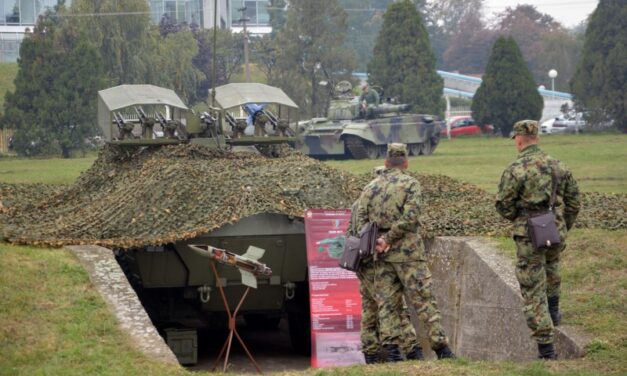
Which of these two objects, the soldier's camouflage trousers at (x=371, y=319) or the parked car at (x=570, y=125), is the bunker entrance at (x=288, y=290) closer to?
the soldier's camouflage trousers at (x=371, y=319)

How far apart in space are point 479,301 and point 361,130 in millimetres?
26529

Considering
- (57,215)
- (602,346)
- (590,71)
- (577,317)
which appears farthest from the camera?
(590,71)

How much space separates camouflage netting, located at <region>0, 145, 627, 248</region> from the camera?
12211 millimetres

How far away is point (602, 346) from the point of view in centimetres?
919

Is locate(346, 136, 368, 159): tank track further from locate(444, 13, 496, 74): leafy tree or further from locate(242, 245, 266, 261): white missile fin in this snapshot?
locate(444, 13, 496, 74): leafy tree

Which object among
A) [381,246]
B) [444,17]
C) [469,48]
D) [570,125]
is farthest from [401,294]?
[444,17]

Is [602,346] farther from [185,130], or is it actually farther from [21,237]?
[185,130]

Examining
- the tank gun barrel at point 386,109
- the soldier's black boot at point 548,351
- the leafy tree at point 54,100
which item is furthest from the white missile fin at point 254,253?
the leafy tree at point 54,100

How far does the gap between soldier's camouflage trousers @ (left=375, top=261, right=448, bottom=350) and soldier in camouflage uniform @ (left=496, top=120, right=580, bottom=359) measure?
672 mm

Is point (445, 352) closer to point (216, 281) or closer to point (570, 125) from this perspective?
point (216, 281)

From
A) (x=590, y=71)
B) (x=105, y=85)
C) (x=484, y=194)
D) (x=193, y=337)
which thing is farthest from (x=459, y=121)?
(x=193, y=337)

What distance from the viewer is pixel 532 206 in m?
9.31

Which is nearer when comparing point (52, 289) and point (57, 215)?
point (52, 289)

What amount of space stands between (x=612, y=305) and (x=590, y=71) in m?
42.7
